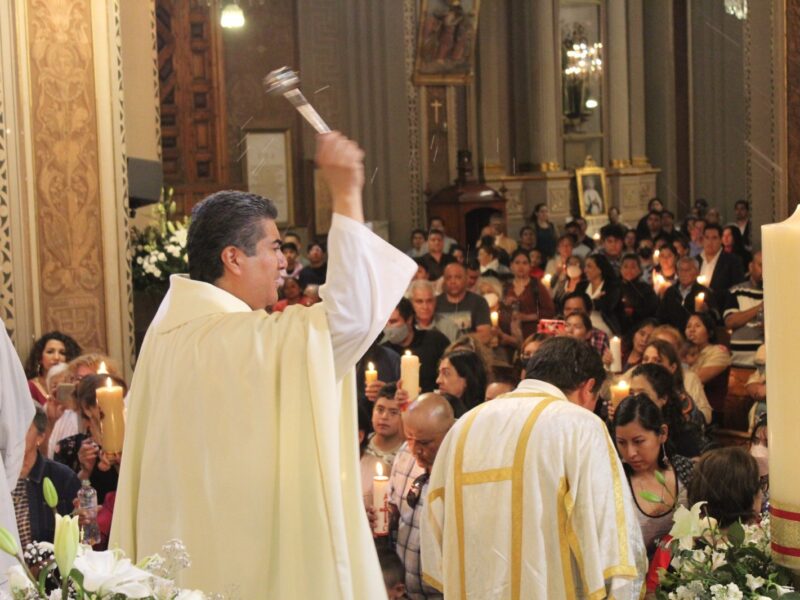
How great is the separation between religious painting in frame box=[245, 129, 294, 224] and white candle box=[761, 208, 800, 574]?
51.8ft

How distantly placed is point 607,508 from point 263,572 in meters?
1.42

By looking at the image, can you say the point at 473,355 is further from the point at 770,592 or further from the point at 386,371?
the point at 770,592

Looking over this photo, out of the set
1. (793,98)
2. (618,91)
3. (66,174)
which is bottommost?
(66,174)

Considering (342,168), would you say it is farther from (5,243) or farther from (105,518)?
(5,243)

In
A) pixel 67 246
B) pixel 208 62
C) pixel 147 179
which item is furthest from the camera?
pixel 208 62

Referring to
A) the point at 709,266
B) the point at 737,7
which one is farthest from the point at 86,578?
the point at 737,7

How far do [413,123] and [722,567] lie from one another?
16353mm

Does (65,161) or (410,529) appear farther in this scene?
(65,161)

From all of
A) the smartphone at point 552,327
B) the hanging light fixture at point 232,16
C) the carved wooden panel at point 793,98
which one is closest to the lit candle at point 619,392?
the smartphone at point 552,327

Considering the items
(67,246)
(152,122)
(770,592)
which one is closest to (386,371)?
(67,246)

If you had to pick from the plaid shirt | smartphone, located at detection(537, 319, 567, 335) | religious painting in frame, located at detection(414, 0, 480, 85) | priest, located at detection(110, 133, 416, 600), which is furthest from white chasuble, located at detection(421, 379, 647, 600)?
religious painting in frame, located at detection(414, 0, 480, 85)

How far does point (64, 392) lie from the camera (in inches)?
257

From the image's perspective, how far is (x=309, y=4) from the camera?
1731 centimetres

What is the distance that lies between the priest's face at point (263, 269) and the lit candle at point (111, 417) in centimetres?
215
